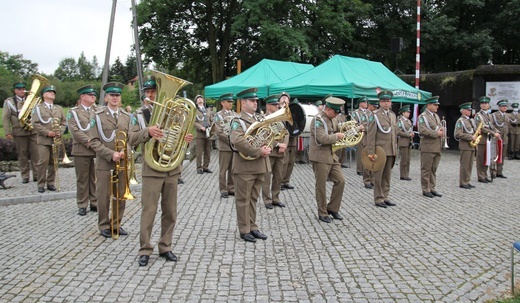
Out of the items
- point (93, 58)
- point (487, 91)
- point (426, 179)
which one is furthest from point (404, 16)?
point (93, 58)

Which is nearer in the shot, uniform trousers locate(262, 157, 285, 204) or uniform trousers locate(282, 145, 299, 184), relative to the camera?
uniform trousers locate(262, 157, 285, 204)

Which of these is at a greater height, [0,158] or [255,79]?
[255,79]

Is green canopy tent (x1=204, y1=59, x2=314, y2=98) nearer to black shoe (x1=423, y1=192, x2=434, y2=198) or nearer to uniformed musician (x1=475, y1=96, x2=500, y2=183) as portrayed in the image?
uniformed musician (x1=475, y1=96, x2=500, y2=183)

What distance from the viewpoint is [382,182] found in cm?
968

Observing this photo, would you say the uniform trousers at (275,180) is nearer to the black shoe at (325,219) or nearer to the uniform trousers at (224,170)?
the uniform trousers at (224,170)

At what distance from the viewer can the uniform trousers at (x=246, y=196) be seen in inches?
270

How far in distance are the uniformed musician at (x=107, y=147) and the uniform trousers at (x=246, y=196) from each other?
5.29ft

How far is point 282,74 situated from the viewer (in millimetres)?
20000

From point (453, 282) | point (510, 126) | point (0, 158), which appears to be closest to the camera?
point (453, 282)

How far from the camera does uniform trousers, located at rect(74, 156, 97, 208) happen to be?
26.9 ft

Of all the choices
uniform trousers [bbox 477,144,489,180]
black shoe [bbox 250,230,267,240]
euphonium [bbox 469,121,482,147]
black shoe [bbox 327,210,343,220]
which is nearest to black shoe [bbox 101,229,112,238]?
black shoe [bbox 250,230,267,240]

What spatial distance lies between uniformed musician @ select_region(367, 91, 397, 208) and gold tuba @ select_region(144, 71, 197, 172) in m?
4.78

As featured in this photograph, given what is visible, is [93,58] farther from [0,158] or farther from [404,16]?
[0,158]

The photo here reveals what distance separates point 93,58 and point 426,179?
121395 mm
